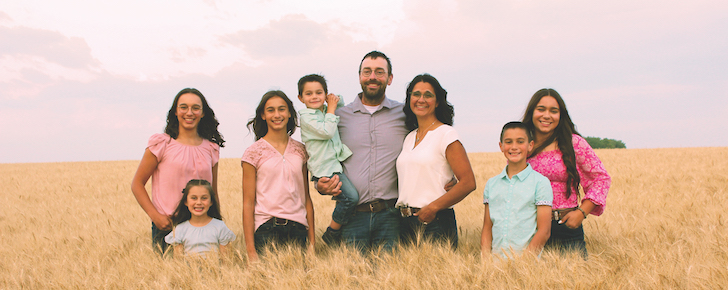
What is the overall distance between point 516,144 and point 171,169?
3047 millimetres

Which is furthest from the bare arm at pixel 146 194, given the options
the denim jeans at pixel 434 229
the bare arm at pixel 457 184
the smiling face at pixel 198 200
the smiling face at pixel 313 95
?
the bare arm at pixel 457 184

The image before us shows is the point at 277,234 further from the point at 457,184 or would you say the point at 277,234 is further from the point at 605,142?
the point at 605,142

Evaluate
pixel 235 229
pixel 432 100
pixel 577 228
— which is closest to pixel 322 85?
pixel 432 100

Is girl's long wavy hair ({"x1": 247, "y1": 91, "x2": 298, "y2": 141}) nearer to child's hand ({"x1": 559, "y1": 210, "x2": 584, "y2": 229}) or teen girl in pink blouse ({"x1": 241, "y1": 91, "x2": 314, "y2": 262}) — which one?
teen girl in pink blouse ({"x1": 241, "y1": 91, "x2": 314, "y2": 262})

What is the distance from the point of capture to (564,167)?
3416mm

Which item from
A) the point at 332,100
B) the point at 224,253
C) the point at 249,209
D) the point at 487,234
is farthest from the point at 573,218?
the point at 224,253

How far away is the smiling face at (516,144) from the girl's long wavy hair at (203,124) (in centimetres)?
281

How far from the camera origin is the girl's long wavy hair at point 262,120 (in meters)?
3.91

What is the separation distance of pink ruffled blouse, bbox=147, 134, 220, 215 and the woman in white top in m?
1.95

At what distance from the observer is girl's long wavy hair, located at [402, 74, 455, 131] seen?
12.3ft

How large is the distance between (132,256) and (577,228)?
4.21 m

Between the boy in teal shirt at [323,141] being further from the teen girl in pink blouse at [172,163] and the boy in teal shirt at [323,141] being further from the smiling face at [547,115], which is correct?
the smiling face at [547,115]

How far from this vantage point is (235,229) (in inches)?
236

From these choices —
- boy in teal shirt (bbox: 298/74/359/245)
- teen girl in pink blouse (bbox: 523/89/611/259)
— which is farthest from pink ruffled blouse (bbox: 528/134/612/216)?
boy in teal shirt (bbox: 298/74/359/245)
